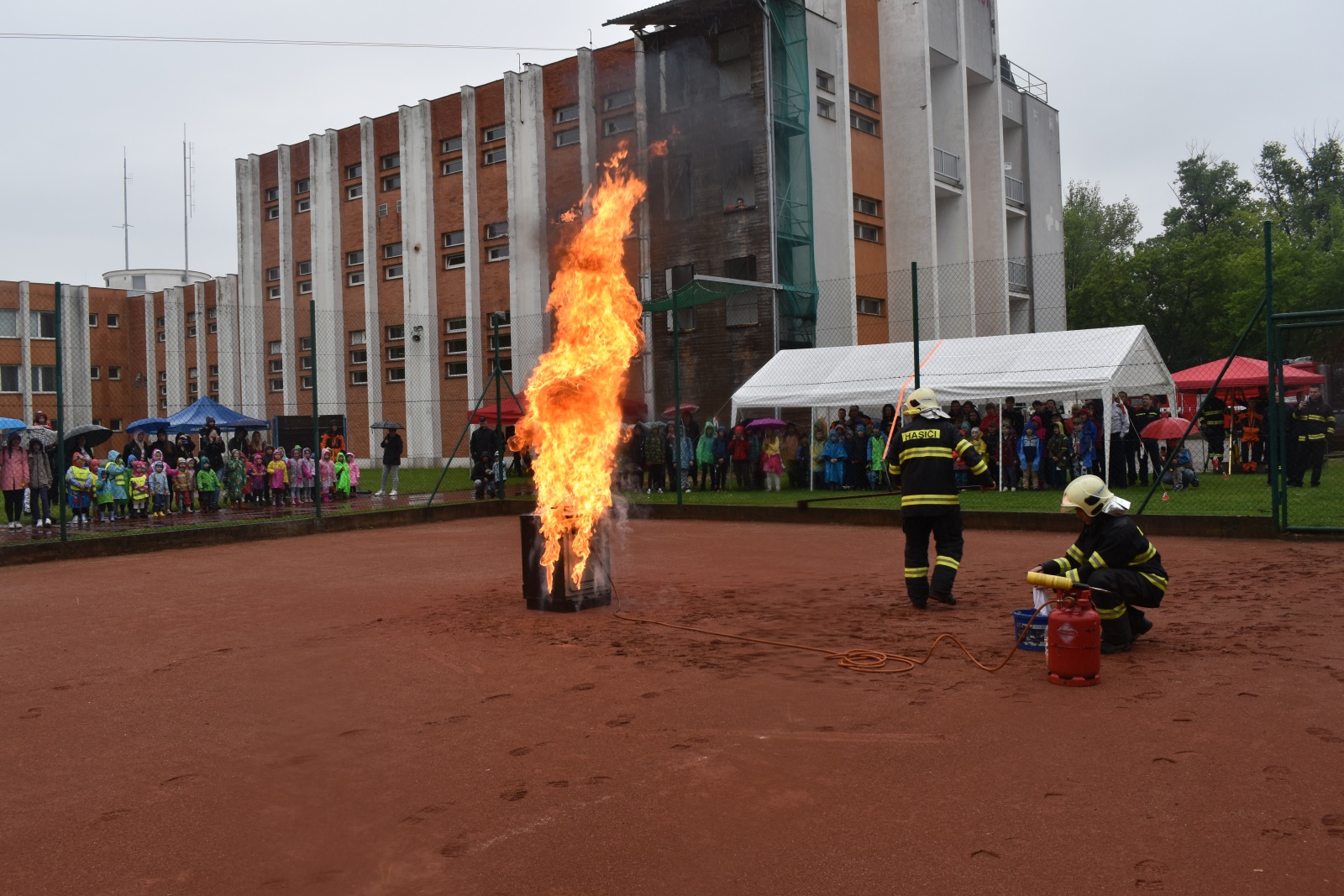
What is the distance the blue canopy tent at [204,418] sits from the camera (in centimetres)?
2495

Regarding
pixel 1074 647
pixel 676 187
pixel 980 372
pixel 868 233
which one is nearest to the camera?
pixel 1074 647

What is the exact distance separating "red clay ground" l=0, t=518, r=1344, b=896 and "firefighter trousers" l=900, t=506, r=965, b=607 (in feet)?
0.87

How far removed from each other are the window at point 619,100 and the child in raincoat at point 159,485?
11566 millimetres

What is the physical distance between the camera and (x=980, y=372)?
20672 mm

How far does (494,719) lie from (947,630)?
3.73m

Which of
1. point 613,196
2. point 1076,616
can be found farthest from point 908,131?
point 1076,616

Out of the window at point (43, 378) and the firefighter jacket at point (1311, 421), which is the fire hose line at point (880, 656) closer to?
the firefighter jacket at point (1311, 421)

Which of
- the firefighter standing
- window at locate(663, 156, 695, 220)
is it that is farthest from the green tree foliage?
window at locate(663, 156, 695, 220)

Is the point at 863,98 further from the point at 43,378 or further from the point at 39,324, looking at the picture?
the point at 39,324

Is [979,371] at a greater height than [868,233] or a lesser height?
lesser

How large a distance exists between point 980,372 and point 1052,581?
14.7 m

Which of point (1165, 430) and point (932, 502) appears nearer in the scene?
point (932, 502)

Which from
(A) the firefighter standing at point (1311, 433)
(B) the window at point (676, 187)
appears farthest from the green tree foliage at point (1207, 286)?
(B) the window at point (676, 187)

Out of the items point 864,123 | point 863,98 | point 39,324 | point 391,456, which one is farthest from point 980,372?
point 39,324
